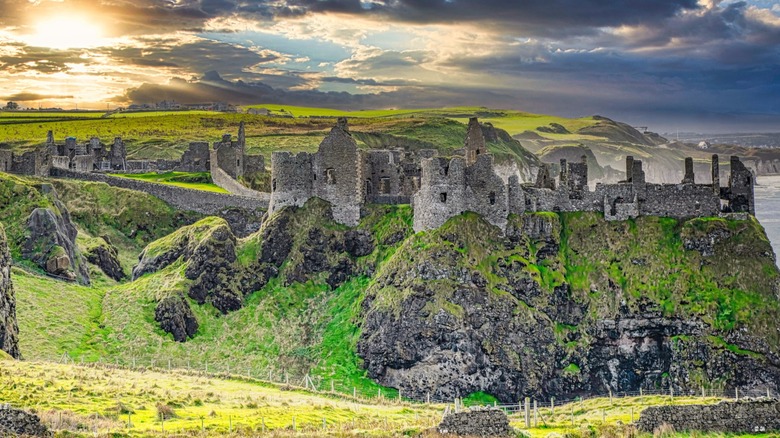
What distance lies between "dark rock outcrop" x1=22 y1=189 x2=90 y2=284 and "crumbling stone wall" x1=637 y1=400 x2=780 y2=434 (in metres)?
53.6

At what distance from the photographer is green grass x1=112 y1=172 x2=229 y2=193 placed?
108312 millimetres

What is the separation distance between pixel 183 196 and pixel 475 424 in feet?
222

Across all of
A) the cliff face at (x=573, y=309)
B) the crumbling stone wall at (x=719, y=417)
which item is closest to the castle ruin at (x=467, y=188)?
the cliff face at (x=573, y=309)

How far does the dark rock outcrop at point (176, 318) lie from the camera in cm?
7856

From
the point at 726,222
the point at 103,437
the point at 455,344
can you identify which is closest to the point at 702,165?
the point at 726,222

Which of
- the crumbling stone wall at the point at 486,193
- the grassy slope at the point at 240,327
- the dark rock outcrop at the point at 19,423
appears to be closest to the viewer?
the dark rock outcrop at the point at 19,423

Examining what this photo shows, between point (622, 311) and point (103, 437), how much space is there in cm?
4444

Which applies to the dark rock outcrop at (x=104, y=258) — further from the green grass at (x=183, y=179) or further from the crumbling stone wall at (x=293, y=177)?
the crumbling stone wall at (x=293, y=177)

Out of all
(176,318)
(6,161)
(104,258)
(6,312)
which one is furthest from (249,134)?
(6,312)

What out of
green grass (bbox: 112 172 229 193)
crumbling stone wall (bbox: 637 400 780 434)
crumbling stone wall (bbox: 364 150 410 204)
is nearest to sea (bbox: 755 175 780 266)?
crumbling stone wall (bbox: 364 150 410 204)

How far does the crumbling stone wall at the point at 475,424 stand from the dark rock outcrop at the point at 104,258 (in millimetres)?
55783

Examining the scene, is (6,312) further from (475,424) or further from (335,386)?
(475,424)

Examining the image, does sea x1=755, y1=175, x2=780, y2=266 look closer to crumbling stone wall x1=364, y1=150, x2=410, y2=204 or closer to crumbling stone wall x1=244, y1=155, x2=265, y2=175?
crumbling stone wall x1=364, y1=150, x2=410, y2=204

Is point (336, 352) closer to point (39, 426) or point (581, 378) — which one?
point (581, 378)
